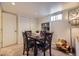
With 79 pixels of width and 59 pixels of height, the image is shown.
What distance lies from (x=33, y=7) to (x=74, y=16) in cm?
66

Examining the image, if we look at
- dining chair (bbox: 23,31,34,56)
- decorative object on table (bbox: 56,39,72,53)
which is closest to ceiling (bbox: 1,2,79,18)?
dining chair (bbox: 23,31,34,56)

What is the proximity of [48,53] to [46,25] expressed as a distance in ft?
1.47

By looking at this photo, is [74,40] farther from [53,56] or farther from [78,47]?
[53,56]

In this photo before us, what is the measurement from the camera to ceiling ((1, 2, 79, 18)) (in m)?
1.74

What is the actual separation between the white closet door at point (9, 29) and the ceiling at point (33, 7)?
111mm

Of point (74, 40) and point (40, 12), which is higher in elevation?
point (40, 12)

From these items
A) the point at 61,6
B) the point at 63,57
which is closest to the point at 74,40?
the point at 63,57

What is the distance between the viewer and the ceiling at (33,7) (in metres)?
1.74

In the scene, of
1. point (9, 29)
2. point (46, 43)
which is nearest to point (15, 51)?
point (9, 29)

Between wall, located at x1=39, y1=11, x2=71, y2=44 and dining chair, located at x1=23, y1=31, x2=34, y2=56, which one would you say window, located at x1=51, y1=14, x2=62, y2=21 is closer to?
wall, located at x1=39, y1=11, x2=71, y2=44

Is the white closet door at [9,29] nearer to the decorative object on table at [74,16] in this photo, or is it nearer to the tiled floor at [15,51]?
the tiled floor at [15,51]

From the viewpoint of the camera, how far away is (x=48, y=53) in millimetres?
1761

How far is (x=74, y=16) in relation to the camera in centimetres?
173

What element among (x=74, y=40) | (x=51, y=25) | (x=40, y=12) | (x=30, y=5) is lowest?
(x=74, y=40)
